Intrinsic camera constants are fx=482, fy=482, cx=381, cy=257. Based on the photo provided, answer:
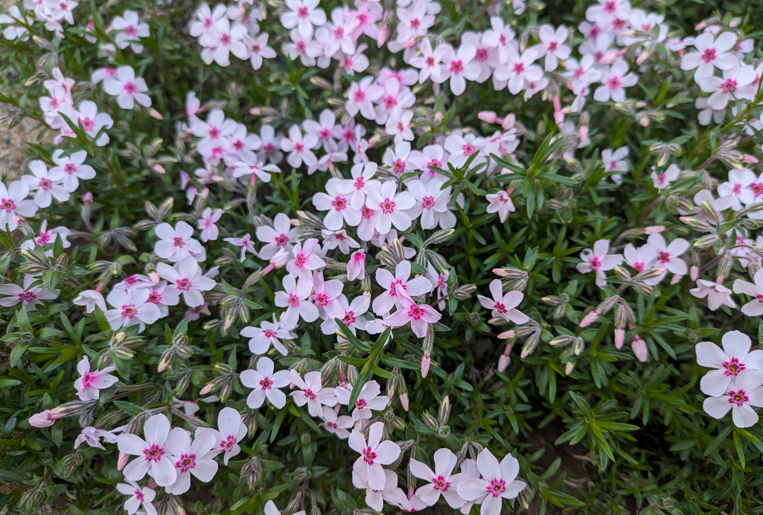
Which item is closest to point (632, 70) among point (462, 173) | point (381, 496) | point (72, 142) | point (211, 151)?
point (462, 173)

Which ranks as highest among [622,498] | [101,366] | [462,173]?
[462,173]

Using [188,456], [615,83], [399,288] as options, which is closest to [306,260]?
[399,288]

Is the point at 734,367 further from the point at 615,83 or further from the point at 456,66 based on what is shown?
the point at 456,66

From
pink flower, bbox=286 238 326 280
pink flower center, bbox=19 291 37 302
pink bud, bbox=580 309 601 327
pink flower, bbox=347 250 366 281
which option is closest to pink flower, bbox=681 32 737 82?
pink bud, bbox=580 309 601 327

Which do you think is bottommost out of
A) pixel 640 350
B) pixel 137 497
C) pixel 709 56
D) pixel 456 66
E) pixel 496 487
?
pixel 496 487

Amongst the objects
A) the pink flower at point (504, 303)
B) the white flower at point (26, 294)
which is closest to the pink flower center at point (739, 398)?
the pink flower at point (504, 303)

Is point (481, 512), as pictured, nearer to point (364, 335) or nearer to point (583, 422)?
point (583, 422)
